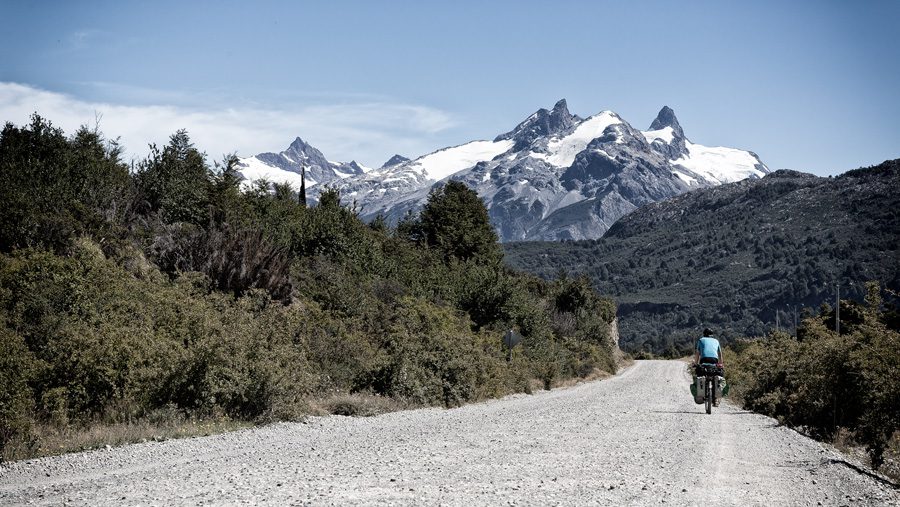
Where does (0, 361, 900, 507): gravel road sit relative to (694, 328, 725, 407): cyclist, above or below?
below

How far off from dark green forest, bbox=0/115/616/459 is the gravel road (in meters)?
1.99

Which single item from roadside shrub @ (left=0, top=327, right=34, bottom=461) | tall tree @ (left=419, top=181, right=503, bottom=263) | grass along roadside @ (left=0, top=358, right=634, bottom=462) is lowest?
grass along roadside @ (left=0, top=358, right=634, bottom=462)

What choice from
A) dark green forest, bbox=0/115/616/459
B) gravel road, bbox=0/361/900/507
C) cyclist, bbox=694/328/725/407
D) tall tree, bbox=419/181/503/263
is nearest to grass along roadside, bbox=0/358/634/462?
dark green forest, bbox=0/115/616/459

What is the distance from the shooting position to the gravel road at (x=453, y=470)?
27.4 feet

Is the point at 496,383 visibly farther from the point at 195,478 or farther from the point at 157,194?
the point at 195,478

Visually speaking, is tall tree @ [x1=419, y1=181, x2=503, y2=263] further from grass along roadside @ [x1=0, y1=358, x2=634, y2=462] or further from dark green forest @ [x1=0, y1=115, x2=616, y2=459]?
grass along roadside @ [x1=0, y1=358, x2=634, y2=462]

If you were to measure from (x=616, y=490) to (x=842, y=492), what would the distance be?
318 centimetres

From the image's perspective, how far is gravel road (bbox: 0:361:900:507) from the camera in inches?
329

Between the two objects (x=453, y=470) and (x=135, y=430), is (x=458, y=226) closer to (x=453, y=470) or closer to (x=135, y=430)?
(x=135, y=430)

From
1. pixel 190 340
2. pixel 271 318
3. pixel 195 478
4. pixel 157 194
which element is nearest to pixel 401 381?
pixel 271 318

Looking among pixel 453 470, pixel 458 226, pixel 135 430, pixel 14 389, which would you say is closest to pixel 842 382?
pixel 453 470

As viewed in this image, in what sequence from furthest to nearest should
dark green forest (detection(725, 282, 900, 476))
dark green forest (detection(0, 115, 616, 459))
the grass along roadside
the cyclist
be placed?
the cyclist
dark green forest (detection(0, 115, 616, 459))
dark green forest (detection(725, 282, 900, 476))
the grass along roadside

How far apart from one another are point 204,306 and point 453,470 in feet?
36.3

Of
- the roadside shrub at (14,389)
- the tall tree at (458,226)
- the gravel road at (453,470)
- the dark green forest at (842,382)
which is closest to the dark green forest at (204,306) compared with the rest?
the roadside shrub at (14,389)
